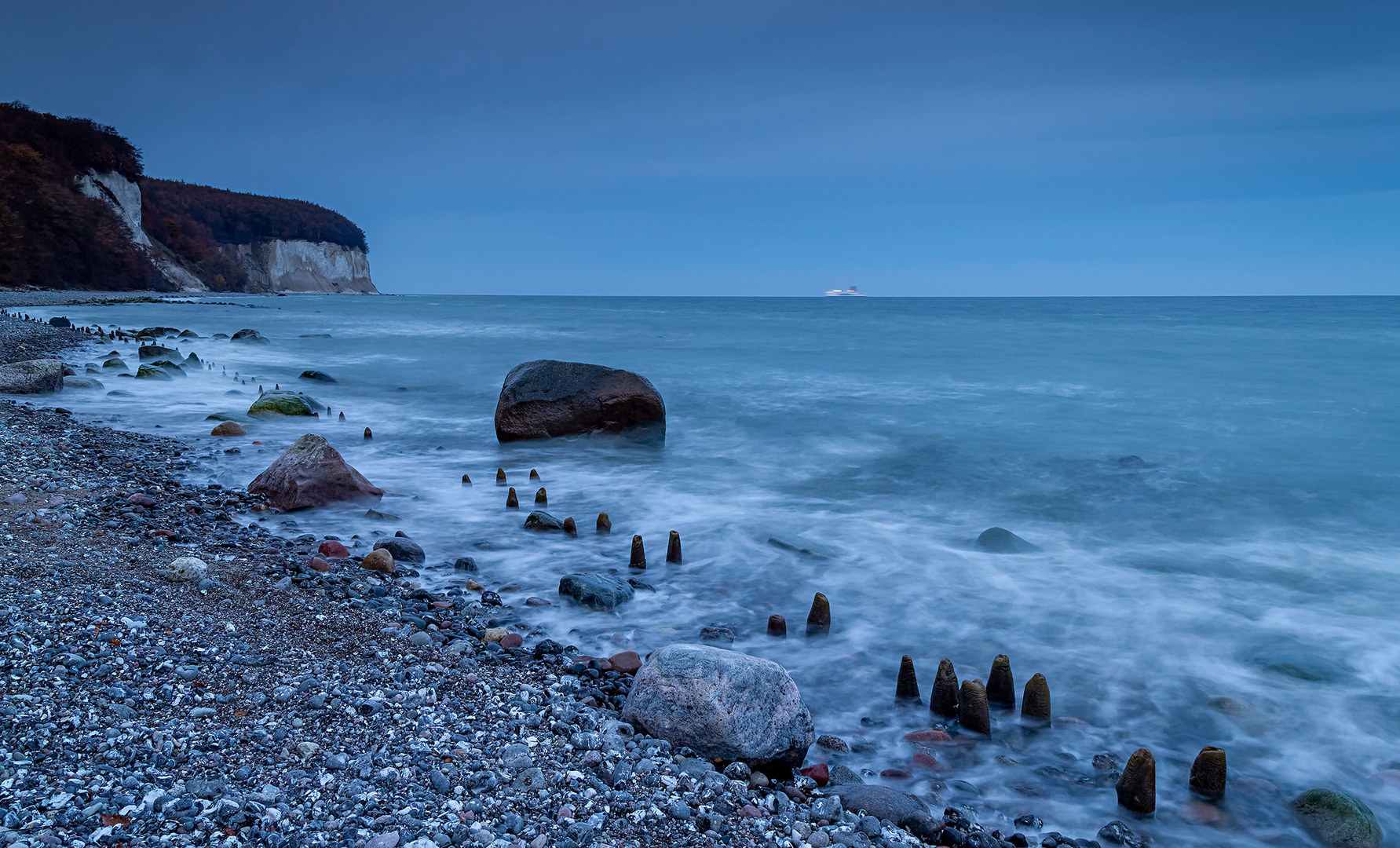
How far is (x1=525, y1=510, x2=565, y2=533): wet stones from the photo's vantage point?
6.82 m

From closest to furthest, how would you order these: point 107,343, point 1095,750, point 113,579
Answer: point 1095,750, point 113,579, point 107,343

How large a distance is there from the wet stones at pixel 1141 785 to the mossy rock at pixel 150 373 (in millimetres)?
16593

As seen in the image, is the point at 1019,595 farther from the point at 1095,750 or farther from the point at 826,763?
the point at 826,763

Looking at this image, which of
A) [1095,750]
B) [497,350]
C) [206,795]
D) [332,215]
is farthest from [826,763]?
[332,215]

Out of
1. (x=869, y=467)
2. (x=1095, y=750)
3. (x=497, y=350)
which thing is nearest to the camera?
(x=1095, y=750)

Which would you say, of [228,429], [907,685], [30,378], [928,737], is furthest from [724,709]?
[30,378]

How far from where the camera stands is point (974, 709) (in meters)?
3.93

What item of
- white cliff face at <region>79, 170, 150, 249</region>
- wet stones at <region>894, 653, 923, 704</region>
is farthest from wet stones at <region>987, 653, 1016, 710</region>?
white cliff face at <region>79, 170, 150, 249</region>

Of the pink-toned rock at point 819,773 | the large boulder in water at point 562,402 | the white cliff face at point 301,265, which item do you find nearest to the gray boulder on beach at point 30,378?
the large boulder in water at point 562,402

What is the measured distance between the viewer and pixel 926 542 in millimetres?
7430

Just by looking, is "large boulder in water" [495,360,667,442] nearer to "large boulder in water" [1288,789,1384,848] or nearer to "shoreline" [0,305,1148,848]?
"shoreline" [0,305,1148,848]

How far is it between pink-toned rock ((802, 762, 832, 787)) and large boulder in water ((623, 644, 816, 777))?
0.20 ft

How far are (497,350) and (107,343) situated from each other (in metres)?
11.8

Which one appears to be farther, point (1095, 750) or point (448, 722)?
point (1095, 750)
